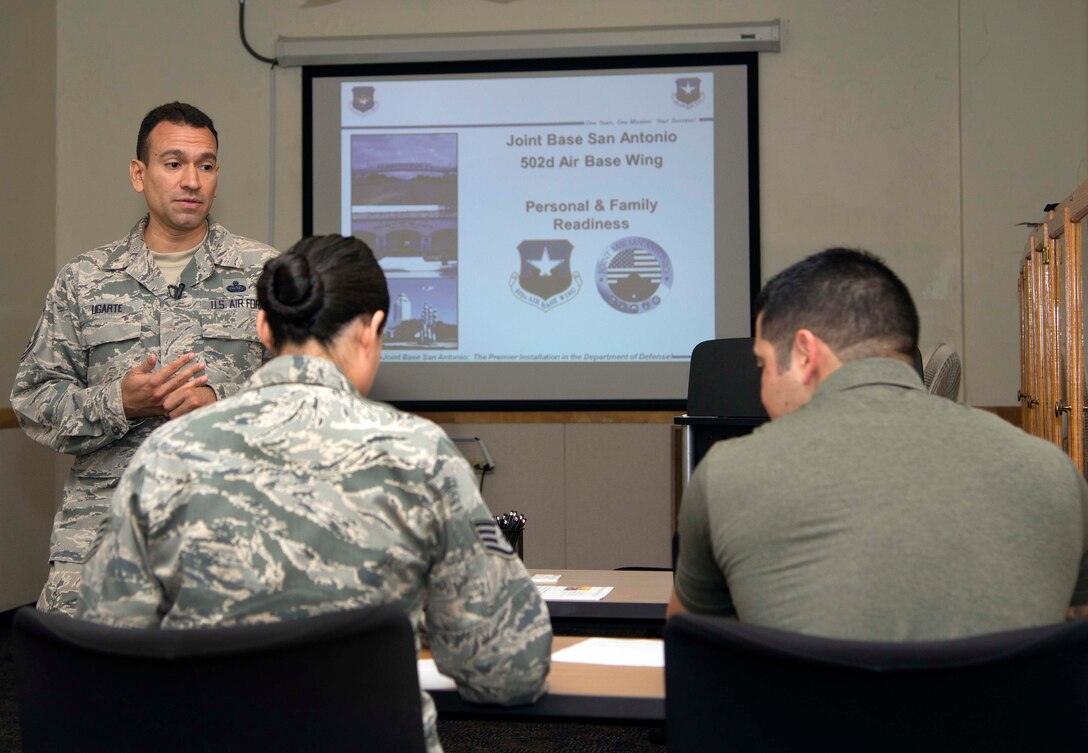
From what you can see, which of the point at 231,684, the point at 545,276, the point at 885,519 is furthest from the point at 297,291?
the point at 545,276

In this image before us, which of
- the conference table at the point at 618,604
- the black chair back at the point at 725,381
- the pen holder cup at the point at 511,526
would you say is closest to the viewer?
the conference table at the point at 618,604

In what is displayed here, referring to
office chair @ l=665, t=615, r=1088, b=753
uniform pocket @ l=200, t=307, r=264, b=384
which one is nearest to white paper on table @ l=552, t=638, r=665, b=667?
office chair @ l=665, t=615, r=1088, b=753

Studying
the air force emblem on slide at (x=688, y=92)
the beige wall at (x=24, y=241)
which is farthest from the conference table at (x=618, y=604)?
the beige wall at (x=24, y=241)

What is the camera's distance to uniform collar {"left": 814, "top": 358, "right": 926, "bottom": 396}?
4.11ft

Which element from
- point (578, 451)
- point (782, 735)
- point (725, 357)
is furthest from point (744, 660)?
point (578, 451)

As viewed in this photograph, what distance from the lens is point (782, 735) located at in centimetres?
103

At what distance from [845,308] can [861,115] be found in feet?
11.7

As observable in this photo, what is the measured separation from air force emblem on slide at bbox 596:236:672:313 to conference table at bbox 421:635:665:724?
3413mm

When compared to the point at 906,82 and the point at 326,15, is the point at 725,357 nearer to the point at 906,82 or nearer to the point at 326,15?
the point at 906,82

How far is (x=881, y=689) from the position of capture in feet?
3.21

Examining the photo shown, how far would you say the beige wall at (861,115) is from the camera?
4500mm

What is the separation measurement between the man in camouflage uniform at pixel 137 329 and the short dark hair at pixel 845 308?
50.1 inches

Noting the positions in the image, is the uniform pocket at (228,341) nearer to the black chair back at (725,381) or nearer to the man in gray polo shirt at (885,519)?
the black chair back at (725,381)

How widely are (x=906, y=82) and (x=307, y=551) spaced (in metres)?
4.19
